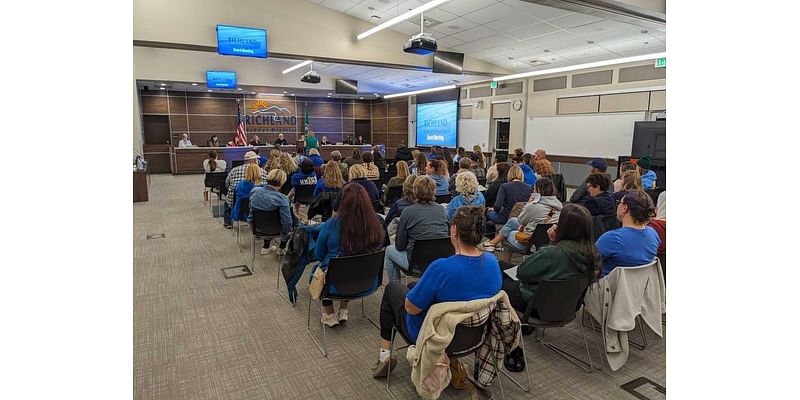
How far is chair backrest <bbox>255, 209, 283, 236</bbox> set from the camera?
14.9 ft

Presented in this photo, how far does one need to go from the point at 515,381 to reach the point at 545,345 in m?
0.57

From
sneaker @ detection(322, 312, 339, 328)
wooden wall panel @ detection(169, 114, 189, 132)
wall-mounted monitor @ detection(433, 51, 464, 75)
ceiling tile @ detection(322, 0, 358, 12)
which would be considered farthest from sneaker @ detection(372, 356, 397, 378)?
wooden wall panel @ detection(169, 114, 189, 132)

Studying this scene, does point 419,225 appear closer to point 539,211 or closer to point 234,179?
point 539,211

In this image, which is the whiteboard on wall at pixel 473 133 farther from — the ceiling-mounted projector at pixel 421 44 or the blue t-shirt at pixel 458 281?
the blue t-shirt at pixel 458 281

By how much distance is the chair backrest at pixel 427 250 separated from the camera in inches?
133

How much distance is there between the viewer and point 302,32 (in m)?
8.88

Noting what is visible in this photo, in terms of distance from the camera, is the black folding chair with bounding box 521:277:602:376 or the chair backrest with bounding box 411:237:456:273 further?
the chair backrest with bounding box 411:237:456:273

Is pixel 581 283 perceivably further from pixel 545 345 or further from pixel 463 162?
pixel 463 162

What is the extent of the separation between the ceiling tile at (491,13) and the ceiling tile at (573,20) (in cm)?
81

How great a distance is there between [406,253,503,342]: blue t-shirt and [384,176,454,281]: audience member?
1.22m

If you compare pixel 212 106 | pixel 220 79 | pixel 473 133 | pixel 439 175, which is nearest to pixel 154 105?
pixel 212 106

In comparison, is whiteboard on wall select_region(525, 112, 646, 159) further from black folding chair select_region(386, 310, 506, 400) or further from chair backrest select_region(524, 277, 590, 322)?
black folding chair select_region(386, 310, 506, 400)

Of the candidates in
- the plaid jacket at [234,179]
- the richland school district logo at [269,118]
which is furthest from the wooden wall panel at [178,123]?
the plaid jacket at [234,179]
